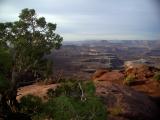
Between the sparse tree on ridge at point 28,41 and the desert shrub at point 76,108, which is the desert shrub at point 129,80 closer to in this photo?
the sparse tree on ridge at point 28,41

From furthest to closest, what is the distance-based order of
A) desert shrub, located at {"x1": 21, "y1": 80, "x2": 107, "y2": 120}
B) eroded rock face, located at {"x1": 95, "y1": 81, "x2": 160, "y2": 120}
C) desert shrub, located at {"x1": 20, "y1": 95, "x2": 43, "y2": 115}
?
eroded rock face, located at {"x1": 95, "y1": 81, "x2": 160, "y2": 120}, desert shrub, located at {"x1": 20, "y1": 95, "x2": 43, "y2": 115}, desert shrub, located at {"x1": 21, "y1": 80, "x2": 107, "y2": 120}

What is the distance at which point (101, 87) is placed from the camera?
1062 inches

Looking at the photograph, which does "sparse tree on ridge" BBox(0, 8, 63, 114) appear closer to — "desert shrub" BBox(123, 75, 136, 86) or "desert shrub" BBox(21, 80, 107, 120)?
"desert shrub" BBox(21, 80, 107, 120)

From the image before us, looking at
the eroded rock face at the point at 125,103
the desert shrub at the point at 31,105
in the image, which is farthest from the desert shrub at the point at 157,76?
the desert shrub at the point at 31,105

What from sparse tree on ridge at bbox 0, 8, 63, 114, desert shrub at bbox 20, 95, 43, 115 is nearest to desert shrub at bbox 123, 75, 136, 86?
sparse tree on ridge at bbox 0, 8, 63, 114

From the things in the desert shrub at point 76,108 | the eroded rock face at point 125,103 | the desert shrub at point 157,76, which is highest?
the desert shrub at point 76,108

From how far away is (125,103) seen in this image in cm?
2517

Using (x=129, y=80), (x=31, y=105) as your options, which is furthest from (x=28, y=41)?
(x=129, y=80)

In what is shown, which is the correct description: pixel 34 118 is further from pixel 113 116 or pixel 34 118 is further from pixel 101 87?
pixel 101 87

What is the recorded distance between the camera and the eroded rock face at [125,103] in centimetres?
2389

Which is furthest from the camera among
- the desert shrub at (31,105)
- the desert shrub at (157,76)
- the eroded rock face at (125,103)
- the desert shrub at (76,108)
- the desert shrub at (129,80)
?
the desert shrub at (129,80)

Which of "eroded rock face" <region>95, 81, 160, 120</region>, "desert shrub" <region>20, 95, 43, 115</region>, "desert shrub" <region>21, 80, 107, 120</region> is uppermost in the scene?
"desert shrub" <region>21, 80, 107, 120</region>

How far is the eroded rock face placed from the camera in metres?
23.9

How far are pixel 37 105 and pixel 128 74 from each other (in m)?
22.6
